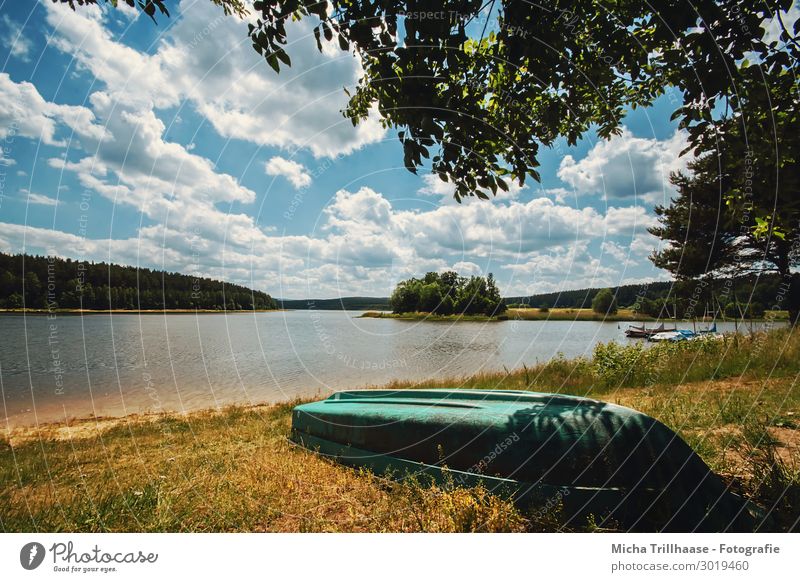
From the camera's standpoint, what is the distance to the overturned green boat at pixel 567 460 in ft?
9.06

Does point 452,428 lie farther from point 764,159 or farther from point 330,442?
point 764,159

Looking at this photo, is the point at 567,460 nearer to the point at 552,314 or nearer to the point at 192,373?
the point at 192,373

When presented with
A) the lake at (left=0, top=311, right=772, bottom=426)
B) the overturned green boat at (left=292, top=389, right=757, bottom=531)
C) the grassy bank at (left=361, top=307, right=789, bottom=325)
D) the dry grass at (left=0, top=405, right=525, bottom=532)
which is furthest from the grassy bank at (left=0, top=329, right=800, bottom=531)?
the lake at (left=0, top=311, right=772, bottom=426)

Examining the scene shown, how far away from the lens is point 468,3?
379 centimetres

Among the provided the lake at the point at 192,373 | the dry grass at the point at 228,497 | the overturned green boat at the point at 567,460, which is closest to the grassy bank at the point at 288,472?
the dry grass at the point at 228,497

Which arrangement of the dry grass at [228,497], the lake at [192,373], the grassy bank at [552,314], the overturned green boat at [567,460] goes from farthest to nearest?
the lake at [192,373], the grassy bank at [552,314], the dry grass at [228,497], the overturned green boat at [567,460]

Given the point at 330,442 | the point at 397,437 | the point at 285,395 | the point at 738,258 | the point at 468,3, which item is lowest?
the point at 285,395

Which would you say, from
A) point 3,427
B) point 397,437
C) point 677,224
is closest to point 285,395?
point 3,427

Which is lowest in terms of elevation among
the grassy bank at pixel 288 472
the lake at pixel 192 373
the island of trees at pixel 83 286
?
the lake at pixel 192 373

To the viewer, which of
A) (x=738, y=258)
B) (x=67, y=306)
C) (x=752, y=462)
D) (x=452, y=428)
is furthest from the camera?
(x=67, y=306)

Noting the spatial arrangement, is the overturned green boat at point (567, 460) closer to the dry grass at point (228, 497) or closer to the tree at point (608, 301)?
the dry grass at point (228, 497)

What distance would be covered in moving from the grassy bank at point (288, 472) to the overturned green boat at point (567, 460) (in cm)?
23

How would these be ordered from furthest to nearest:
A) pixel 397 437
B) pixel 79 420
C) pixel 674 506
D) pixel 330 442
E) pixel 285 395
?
1. pixel 285 395
2. pixel 79 420
3. pixel 330 442
4. pixel 397 437
5. pixel 674 506

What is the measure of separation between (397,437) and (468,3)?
15.5 ft
